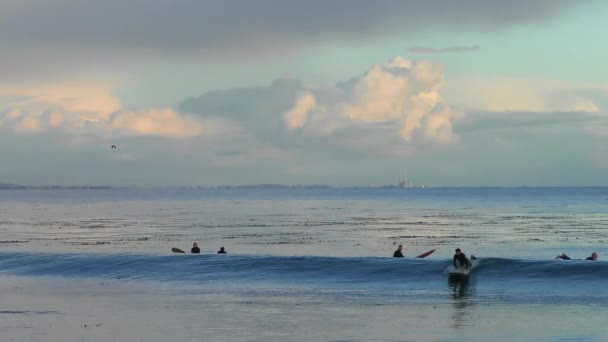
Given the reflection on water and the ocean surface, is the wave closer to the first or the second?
the ocean surface

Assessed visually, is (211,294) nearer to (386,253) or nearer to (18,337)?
(18,337)

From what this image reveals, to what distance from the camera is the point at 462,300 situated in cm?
3158

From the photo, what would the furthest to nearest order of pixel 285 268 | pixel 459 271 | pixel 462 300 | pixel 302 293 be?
pixel 285 268 → pixel 459 271 → pixel 302 293 → pixel 462 300

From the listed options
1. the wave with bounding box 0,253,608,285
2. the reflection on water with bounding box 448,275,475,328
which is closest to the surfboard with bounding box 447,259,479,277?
the reflection on water with bounding box 448,275,475,328

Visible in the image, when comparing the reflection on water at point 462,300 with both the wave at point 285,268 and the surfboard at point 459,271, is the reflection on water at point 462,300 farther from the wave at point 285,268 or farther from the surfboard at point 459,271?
the wave at point 285,268

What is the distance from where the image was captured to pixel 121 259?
4741 cm

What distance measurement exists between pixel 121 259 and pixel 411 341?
28471mm

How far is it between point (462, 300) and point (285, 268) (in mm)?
13388

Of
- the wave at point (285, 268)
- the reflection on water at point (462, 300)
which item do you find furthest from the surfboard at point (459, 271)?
the wave at point (285, 268)

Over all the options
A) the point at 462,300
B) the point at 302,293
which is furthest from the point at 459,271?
the point at 302,293

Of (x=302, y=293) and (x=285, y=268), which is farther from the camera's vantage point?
(x=285, y=268)

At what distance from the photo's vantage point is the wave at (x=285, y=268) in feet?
128

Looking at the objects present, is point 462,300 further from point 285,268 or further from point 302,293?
point 285,268

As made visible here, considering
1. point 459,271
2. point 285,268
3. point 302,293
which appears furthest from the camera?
point 285,268
